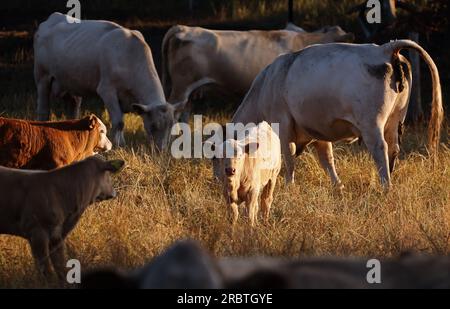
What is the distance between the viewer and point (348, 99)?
11180 millimetres

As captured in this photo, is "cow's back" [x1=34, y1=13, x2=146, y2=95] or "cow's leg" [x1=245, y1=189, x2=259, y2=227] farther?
"cow's back" [x1=34, y1=13, x2=146, y2=95]

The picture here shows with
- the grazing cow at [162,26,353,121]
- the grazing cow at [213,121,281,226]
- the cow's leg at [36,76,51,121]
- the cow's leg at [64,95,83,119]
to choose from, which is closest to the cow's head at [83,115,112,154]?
the grazing cow at [213,121,281,226]

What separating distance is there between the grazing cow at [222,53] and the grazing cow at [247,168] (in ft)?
24.7

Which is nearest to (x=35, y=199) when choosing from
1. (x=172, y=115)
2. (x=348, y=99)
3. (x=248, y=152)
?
(x=248, y=152)

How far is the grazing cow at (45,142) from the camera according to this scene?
962 centimetres

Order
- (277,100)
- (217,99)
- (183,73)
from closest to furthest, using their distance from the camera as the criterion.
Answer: (277,100), (183,73), (217,99)

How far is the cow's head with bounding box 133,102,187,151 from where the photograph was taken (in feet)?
48.1

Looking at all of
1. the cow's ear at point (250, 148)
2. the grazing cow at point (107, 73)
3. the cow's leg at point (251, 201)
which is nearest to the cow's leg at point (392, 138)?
the cow's ear at point (250, 148)

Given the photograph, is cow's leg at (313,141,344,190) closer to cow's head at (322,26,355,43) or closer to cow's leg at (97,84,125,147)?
cow's leg at (97,84,125,147)
